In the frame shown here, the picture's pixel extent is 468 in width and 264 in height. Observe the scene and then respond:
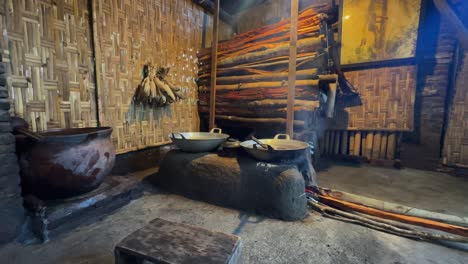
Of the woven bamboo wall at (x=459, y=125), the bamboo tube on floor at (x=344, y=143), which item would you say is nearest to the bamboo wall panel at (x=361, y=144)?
the bamboo tube on floor at (x=344, y=143)

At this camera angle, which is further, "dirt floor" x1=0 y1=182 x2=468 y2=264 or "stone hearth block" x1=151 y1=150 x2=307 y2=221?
Answer: "stone hearth block" x1=151 y1=150 x2=307 y2=221

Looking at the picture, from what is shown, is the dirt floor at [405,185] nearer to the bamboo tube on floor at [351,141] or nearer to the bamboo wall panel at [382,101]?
the bamboo tube on floor at [351,141]

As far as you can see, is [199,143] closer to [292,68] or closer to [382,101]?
[292,68]

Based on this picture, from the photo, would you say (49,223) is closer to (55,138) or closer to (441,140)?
(55,138)

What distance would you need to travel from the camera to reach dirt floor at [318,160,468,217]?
271cm

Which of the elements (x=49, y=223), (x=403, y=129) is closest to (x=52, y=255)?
(x=49, y=223)

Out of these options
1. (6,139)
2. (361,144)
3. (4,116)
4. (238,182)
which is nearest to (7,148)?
(6,139)

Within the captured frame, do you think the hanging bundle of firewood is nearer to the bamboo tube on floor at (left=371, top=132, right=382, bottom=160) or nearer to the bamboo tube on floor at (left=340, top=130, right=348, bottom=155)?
the bamboo tube on floor at (left=340, top=130, right=348, bottom=155)

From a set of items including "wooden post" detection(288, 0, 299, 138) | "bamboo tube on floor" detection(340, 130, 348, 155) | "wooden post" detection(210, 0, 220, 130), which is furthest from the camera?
"bamboo tube on floor" detection(340, 130, 348, 155)

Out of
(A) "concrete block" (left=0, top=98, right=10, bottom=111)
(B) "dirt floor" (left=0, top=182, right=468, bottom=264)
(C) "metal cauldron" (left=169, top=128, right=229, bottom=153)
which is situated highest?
(A) "concrete block" (left=0, top=98, right=10, bottom=111)

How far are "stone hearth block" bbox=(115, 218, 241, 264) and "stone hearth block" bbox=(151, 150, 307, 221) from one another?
3.41 ft

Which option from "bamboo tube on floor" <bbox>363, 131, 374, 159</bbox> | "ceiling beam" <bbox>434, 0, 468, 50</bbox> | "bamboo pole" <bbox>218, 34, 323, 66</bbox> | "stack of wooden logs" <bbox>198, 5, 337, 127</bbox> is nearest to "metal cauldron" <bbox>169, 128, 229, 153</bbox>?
"stack of wooden logs" <bbox>198, 5, 337, 127</bbox>

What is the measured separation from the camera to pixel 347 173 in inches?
159

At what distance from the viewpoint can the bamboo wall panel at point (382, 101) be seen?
425 centimetres
